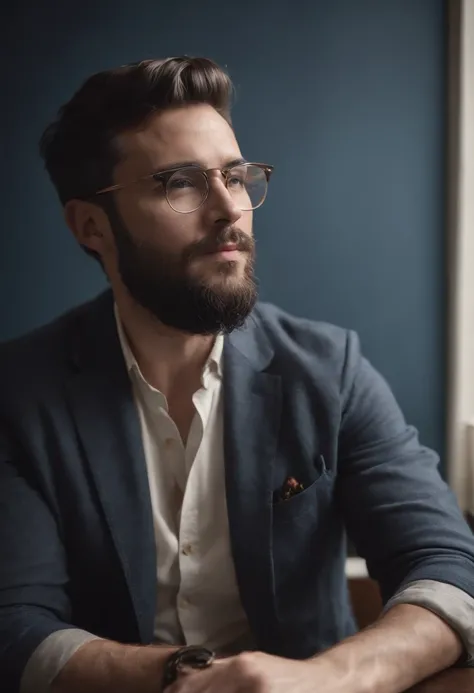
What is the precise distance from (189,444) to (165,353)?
17 cm

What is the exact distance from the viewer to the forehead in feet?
3.50

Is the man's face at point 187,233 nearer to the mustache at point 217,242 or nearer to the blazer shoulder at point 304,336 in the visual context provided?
the mustache at point 217,242

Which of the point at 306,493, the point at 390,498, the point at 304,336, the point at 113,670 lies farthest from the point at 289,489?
the point at 113,670

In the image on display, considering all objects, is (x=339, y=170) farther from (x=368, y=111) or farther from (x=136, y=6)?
(x=136, y=6)

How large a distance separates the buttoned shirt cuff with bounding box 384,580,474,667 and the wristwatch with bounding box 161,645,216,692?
10.6 inches

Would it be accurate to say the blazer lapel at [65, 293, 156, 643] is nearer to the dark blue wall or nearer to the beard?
the beard

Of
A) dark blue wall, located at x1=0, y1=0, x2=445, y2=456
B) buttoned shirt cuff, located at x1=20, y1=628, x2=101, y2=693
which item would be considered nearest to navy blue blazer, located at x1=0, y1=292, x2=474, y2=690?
buttoned shirt cuff, located at x1=20, y1=628, x2=101, y2=693

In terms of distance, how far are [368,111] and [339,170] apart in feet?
0.51

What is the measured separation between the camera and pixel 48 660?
2.89 feet

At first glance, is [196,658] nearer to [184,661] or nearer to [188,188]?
[184,661]

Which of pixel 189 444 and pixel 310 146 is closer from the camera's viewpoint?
pixel 189 444

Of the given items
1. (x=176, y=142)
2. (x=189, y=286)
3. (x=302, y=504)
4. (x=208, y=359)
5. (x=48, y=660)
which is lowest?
(x=48, y=660)

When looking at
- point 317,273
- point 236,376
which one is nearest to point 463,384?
point 317,273

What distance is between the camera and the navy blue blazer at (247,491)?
1.04 m
